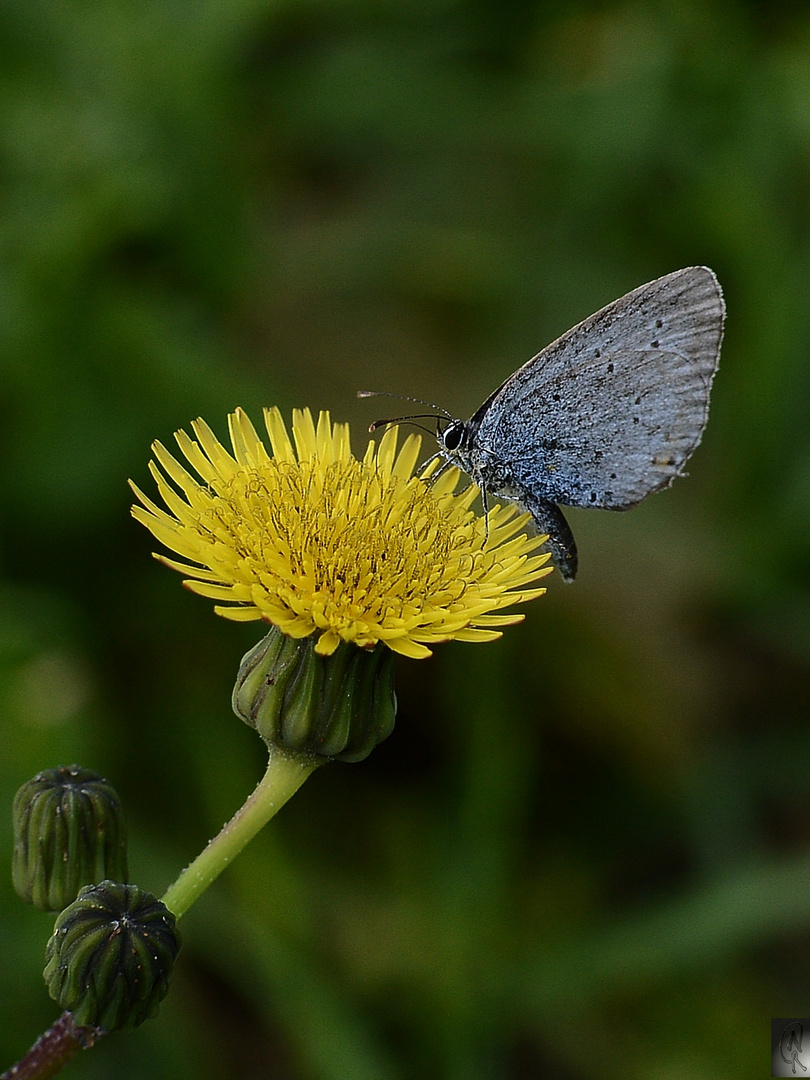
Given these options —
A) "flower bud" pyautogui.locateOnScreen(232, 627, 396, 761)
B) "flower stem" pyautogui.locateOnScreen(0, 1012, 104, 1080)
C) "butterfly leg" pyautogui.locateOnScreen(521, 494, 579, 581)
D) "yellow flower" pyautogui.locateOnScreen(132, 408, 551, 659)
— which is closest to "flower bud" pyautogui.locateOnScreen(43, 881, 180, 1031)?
"flower stem" pyautogui.locateOnScreen(0, 1012, 104, 1080)

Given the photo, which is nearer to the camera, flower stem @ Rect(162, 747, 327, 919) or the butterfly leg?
flower stem @ Rect(162, 747, 327, 919)

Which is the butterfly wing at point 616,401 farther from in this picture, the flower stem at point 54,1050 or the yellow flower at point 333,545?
the flower stem at point 54,1050

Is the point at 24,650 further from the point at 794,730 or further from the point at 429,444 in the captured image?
the point at 794,730

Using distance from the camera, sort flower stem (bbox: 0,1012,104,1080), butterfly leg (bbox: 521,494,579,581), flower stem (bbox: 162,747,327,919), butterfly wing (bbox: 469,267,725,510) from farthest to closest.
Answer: butterfly leg (bbox: 521,494,579,581), butterfly wing (bbox: 469,267,725,510), flower stem (bbox: 162,747,327,919), flower stem (bbox: 0,1012,104,1080)

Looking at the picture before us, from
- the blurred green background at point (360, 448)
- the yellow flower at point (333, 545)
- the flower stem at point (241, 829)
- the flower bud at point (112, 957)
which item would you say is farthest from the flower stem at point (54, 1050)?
the blurred green background at point (360, 448)

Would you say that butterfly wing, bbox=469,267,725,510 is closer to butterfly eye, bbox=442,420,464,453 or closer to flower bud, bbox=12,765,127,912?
butterfly eye, bbox=442,420,464,453

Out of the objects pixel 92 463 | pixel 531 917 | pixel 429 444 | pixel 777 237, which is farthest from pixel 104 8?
pixel 531 917

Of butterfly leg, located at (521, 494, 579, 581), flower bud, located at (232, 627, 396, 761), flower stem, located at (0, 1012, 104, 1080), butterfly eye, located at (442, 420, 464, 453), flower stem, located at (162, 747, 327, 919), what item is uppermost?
butterfly eye, located at (442, 420, 464, 453)
